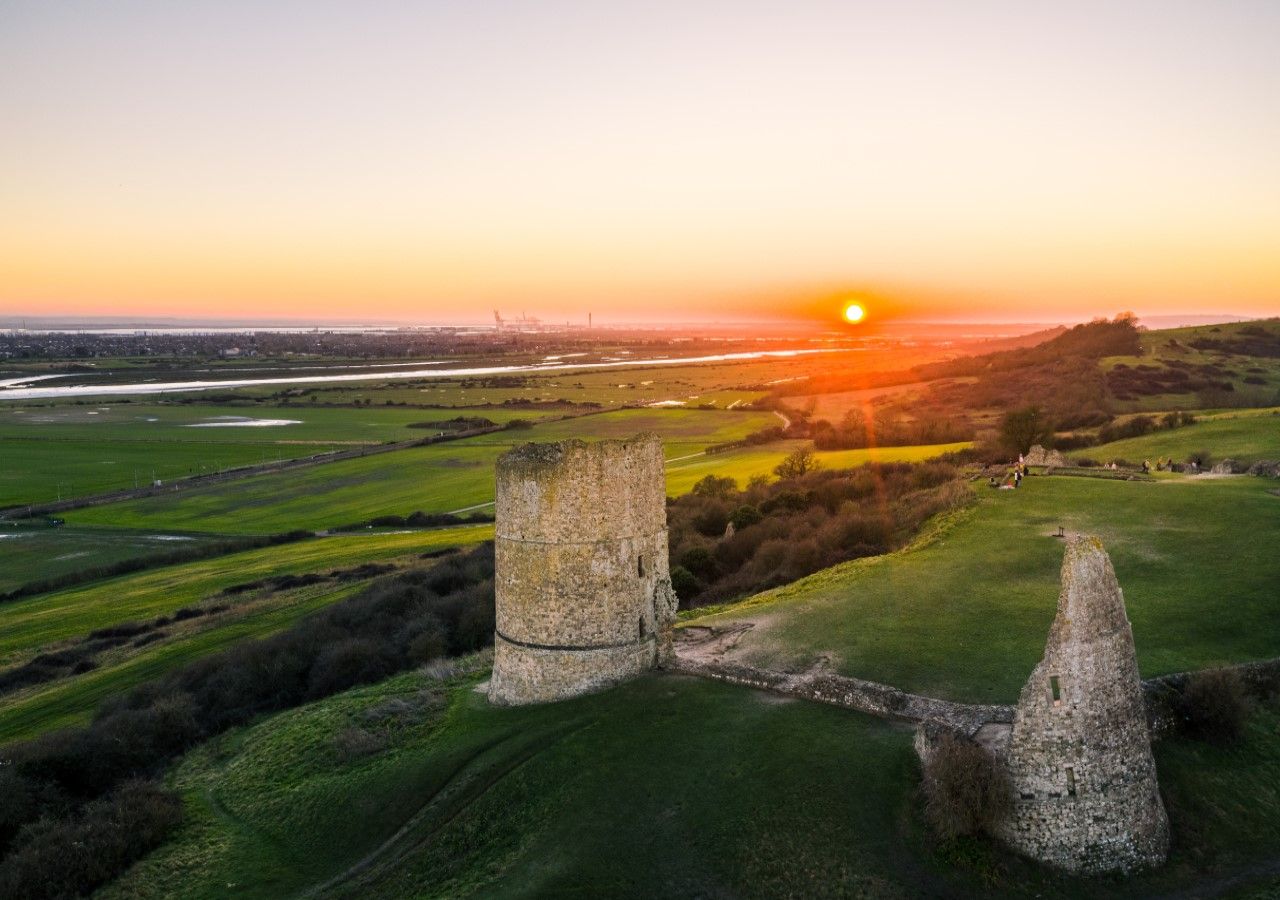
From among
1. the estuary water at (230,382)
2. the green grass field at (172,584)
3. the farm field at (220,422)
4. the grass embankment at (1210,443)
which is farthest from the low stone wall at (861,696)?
the estuary water at (230,382)

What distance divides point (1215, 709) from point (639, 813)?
10007 mm

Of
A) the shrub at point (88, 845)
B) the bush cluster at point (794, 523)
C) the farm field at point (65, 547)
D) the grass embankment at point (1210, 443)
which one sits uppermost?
the grass embankment at point (1210, 443)

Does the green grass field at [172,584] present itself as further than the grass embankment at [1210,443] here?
No

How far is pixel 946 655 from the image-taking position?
→ 19547mm

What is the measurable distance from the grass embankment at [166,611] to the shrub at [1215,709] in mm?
27987

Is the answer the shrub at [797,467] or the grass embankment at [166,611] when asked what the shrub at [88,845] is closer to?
the grass embankment at [166,611]

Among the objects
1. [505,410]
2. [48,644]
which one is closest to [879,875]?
[48,644]

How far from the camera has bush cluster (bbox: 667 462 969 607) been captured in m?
32.4

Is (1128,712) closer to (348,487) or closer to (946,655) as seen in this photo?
(946,655)

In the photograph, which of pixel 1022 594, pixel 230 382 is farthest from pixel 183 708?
pixel 230 382

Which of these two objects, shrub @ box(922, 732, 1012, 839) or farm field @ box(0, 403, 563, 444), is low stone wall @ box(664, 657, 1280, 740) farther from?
farm field @ box(0, 403, 563, 444)

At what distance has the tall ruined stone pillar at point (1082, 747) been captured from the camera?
12945mm

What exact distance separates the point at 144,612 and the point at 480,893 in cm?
2967

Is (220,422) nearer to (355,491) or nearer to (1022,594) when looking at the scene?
(355,491)
